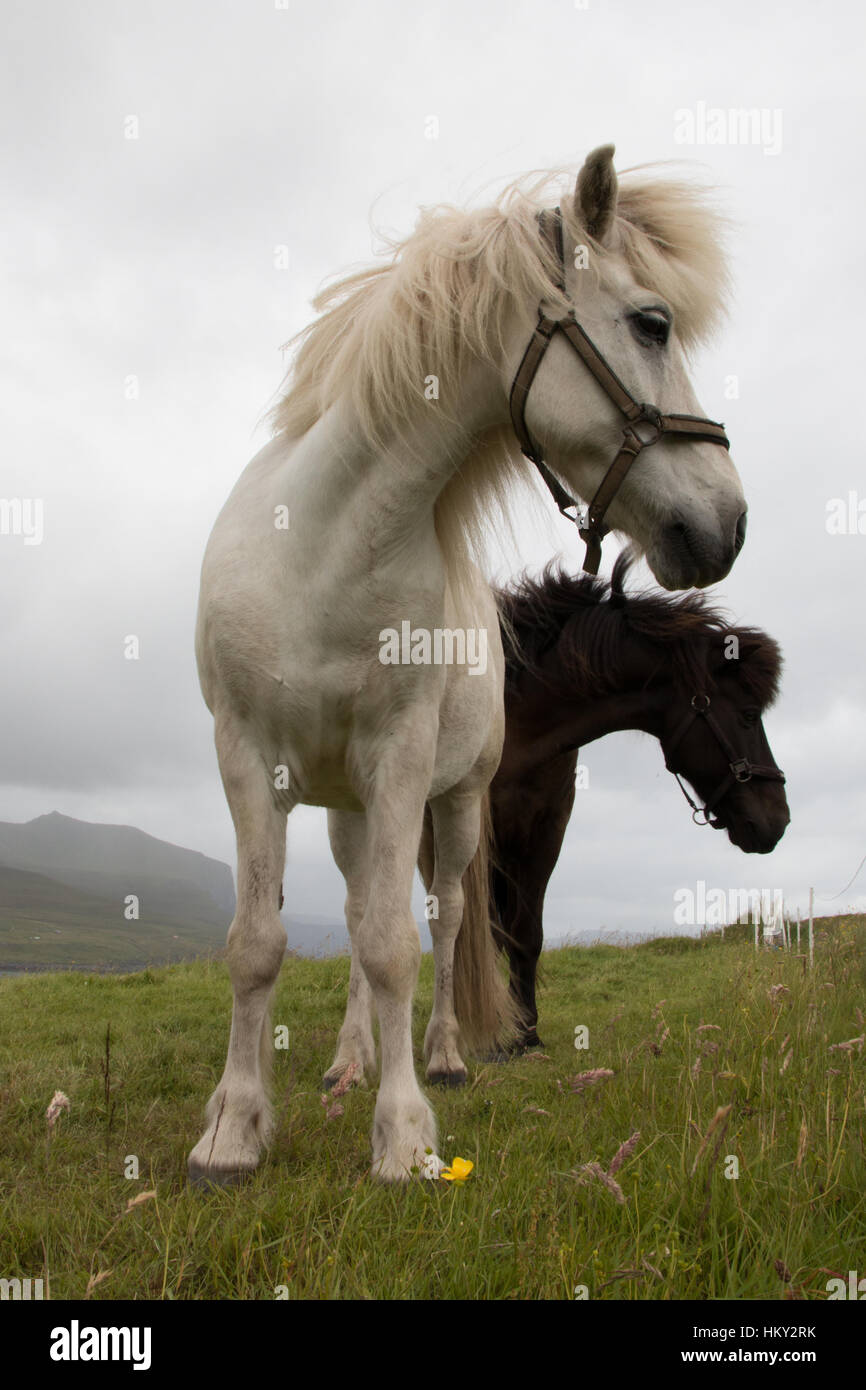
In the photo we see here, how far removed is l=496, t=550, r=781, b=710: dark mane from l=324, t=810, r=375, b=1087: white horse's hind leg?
1872 millimetres

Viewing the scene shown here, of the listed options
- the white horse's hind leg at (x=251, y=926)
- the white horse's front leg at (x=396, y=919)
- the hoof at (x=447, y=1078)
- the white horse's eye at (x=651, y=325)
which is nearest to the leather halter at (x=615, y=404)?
the white horse's eye at (x=651, y=325)

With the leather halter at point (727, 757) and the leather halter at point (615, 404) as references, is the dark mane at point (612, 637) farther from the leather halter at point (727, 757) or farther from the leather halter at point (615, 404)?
the leather halter at point (615, 404)

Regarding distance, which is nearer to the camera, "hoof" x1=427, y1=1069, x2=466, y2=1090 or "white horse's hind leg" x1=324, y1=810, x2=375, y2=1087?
"hoof" x1=427, y1=1069, x2=466, y2=1090

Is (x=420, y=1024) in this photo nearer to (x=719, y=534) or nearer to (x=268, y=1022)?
(x=268, y=1022)

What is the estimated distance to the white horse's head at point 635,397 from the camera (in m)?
2.91

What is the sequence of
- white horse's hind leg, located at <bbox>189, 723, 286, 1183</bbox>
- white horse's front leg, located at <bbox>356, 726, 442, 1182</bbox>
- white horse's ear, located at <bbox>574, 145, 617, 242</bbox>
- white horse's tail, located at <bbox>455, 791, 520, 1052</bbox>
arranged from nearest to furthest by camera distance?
white horse's ear, located at <bbox>574, 145, 617, 242</bbox> < white horse's front leg, located at <bbox>356, 726, 442, 1182</bbox> < white horse's hind leg, located at <bbox>189, 723, 286, 1183</bbox> < white horse's tail, located at <bbox>455, 791, 520, 1052</bbox>

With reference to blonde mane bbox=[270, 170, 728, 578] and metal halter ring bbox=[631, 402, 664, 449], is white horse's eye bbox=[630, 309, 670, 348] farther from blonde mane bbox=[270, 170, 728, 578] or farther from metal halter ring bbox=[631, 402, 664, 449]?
metal halter ring bbox=[631, 402, 664, 449]

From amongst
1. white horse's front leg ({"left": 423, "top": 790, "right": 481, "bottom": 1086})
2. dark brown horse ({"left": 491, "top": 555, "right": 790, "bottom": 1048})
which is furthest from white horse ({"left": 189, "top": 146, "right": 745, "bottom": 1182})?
dark brown horse ({"left": 491, "top": 555, "right": 790, "bottom": 1048})

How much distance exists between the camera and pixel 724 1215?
7.66 feet

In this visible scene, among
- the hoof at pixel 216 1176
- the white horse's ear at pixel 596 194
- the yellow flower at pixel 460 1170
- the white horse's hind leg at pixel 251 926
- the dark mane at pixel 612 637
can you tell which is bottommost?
the hoof at pixel 216 1176

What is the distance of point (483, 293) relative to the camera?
3.21 meters

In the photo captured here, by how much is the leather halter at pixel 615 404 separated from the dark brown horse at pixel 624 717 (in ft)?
10.7

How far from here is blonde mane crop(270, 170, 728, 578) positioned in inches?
124

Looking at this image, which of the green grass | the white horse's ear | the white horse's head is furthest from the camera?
the white horse's ear
